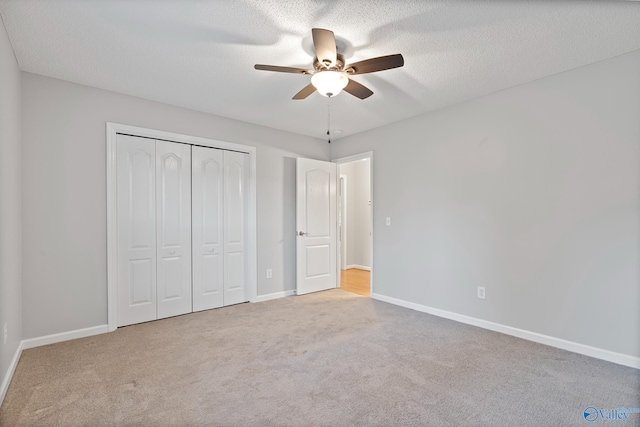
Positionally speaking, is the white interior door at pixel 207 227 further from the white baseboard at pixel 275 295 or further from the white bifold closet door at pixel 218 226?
the white baseboard at pixel 275 295

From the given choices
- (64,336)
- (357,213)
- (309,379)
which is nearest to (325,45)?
(309,379)

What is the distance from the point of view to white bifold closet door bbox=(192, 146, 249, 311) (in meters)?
3.91

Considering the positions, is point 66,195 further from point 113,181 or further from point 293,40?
point 293,40

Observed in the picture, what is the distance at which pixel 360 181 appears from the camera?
7.20 m

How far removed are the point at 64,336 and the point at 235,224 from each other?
203 centimetres

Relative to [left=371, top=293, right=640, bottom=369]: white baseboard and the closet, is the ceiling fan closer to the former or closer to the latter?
the closet

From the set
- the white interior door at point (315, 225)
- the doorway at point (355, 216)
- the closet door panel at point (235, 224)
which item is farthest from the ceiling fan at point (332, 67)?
the doorway at point (355, 216)

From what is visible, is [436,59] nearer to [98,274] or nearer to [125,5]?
[125,5]

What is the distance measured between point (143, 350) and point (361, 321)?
6.95 feet

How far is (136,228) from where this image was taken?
346 cm

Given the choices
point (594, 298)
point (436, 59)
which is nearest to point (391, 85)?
point (436, 59)

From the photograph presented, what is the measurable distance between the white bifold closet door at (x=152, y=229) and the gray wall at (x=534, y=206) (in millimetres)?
2668

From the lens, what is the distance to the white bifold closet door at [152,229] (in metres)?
3.39

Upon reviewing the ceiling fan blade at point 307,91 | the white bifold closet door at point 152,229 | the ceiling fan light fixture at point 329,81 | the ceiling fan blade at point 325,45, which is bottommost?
the white bifold closet door at point 152,229
